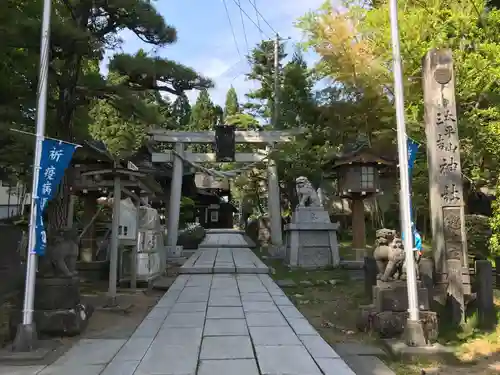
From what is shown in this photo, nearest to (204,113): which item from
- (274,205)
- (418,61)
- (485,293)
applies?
(274,205)

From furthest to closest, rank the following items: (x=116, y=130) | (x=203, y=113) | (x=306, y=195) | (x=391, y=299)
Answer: (x=203, y=113) < (x=116, y=130) < (x=306, y=195) < (x=391, y=299)

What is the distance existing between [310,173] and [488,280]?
1129 centimetres

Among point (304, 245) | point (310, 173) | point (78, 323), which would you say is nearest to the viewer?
point (78, 323)

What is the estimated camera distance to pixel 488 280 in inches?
276

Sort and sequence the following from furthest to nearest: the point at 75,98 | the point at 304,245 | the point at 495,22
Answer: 1. the point at 304,245
2. the point at 495,22
3. the point at 75,98

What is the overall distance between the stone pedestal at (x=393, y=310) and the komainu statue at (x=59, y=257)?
14.1 feet

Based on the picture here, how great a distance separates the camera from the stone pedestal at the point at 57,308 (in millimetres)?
5777

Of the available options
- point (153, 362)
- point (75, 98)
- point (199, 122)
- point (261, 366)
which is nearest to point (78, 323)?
point (153, 362)

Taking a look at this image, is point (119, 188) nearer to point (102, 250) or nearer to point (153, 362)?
point (153, 362)

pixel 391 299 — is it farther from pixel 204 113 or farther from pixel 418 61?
pixel 204 113

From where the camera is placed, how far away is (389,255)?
6398 millimetres

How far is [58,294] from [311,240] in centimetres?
886

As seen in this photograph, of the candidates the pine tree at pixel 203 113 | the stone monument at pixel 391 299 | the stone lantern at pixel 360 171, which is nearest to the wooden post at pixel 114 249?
the stone monument at pixel 391 299

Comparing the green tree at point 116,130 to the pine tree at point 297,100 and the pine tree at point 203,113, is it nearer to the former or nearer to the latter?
the pine tree at point 297,100
